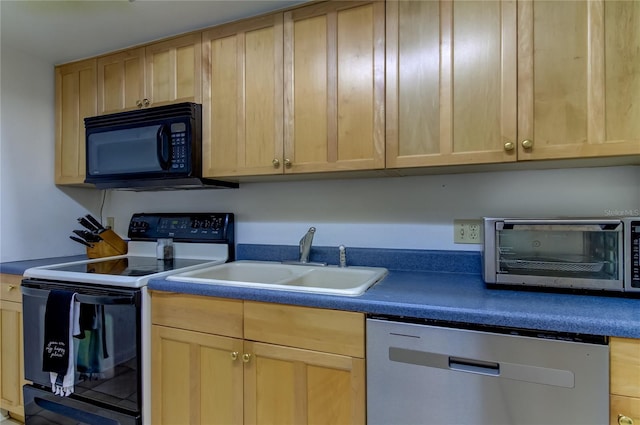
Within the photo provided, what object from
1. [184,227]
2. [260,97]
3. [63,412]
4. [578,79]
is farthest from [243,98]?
[63,412]

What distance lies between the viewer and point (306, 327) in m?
1.19

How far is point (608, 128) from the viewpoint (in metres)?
1.12

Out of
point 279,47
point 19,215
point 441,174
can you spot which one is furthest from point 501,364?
point 19,215

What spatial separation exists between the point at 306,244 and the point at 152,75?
125 centimetres

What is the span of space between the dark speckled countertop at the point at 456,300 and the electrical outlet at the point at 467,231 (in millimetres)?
64

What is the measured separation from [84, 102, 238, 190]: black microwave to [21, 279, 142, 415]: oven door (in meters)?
0.61

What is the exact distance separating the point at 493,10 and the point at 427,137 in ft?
1.65

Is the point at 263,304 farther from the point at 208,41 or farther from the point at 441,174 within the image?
the point at 208,41

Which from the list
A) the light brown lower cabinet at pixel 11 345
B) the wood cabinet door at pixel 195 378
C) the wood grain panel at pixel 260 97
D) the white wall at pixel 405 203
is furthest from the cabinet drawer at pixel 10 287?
the wood grain panel at pixel 260 97

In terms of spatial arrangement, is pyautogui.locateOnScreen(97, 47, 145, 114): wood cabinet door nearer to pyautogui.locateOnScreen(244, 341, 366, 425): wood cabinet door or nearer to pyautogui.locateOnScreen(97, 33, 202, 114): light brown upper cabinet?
pyautogui.locateOnScreen(97, 33, 202, 114): light brown upper cabinet

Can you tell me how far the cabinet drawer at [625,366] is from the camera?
87cm

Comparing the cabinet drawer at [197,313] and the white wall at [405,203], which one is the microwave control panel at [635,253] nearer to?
the white wall at [405,203]

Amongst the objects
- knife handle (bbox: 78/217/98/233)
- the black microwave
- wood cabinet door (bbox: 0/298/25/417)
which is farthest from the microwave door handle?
wood cabinet door (bbox: 0/298/25/417)

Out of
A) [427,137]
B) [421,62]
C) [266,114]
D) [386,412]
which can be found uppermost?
[421,62]
